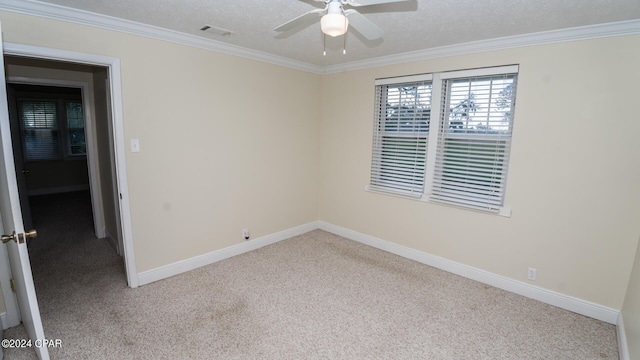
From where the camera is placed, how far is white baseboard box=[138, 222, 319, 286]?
305cm

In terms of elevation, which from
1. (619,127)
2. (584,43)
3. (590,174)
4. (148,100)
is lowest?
(590,174)

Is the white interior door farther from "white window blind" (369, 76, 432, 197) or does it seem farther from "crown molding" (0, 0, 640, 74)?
"white window blind" (369, 76, 432, 197)

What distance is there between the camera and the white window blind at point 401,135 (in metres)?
3.51

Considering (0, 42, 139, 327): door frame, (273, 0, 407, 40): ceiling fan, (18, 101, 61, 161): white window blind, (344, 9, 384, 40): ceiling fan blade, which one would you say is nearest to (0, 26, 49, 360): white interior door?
(0, 42, 139, 327): door frame

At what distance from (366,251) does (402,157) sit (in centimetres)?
129

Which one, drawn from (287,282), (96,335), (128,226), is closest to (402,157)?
(287,282)

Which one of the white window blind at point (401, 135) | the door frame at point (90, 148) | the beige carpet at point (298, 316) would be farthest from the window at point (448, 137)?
the door frame at point (90, 148)

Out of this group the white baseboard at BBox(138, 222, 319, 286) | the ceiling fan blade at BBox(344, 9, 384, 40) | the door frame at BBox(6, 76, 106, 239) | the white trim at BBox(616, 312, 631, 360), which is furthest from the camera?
the door frame at BBox(6, 76, 106, 239)

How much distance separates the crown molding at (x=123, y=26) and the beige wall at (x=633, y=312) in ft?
12.8

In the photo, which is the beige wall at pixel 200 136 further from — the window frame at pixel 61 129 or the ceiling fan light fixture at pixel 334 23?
the window frame at pixel 61 129

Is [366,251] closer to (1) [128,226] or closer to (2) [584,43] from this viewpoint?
(1) [128,226]

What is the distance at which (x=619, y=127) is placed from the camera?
2.39 meters

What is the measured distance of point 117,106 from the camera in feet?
8.75

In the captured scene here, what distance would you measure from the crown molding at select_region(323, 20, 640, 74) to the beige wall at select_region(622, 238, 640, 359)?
1.69 meters
